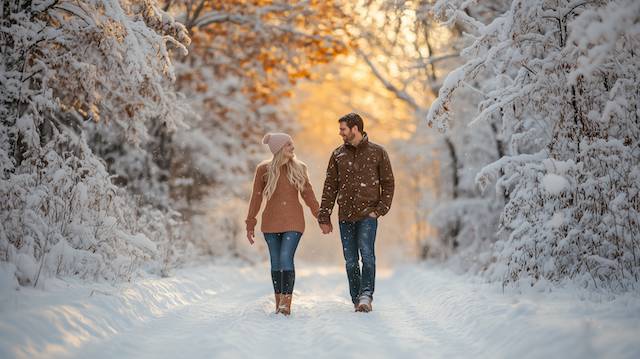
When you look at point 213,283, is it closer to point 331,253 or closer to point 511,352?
point 511,352

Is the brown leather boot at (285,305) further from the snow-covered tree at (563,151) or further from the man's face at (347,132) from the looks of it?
the snow-covered tree at (563,151)

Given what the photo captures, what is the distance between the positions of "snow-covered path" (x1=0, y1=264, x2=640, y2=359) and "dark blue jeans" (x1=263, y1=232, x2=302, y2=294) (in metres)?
0.37

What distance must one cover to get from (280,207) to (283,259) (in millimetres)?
621

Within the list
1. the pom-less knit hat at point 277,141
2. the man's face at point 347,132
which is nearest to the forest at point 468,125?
the man's face at point 347,132

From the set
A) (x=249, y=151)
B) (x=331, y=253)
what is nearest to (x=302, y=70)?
(x=249, y=151)

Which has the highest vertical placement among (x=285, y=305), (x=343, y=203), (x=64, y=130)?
(x=64, y=130)

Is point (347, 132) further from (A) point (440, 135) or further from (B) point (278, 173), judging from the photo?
(A) point (440, 135)

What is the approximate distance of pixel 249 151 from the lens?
19125mm

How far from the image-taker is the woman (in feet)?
21.3

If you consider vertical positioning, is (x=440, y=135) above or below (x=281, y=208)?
above

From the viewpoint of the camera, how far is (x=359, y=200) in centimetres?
657

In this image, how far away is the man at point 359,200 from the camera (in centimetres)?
657

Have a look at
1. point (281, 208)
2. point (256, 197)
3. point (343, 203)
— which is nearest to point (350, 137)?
point (343, 203)

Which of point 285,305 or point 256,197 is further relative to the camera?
→ point 256,197
